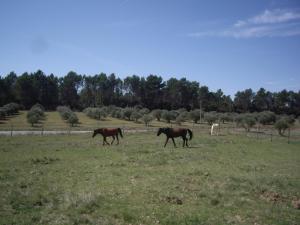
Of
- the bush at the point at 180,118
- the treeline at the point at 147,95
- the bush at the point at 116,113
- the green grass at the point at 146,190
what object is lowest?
the green grass at the point at 146,190

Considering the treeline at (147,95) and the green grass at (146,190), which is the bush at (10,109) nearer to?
the treeline at (147,95)

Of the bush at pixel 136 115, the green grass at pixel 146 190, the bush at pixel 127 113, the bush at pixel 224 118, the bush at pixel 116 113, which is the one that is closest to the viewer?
the green grass at pixel 146 190

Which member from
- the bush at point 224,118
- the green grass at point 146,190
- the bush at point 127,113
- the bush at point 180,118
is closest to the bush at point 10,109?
the bush at point 127,113

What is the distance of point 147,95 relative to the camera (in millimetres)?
145875

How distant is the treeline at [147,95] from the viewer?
5268 inches

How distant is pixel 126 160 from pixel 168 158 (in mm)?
2838

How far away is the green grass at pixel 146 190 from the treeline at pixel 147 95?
112049 millimetres

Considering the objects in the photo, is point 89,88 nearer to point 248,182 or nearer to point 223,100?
point 223,100

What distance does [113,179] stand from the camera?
1495cm

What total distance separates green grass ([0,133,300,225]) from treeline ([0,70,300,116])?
368 ft

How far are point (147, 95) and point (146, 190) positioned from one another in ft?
438

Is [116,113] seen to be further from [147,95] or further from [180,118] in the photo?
[147,95]

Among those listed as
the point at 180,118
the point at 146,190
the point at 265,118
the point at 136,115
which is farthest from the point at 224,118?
the point at 146,190

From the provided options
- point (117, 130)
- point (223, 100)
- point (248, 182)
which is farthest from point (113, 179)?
point (223, 100)
